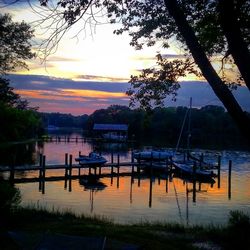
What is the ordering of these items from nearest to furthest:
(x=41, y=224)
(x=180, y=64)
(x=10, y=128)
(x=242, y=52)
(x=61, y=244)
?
(x=242, y=52) < (x=61, y=244) < (x=180, y=64) < (x=41, y=224) < (x=10, y=128)

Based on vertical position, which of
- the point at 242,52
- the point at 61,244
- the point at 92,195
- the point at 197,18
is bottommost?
the point at 92,195

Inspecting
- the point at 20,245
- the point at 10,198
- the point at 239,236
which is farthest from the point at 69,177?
the point at 20,245

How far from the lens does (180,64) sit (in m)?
9.25

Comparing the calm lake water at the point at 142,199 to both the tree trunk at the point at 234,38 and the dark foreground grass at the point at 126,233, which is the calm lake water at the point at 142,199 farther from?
the tree trunk at the point at 234,38

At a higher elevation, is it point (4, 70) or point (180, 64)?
point (4, 70)

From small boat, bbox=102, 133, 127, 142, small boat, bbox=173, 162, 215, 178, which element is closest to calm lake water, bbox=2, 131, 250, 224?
small boat, bbox=173, 162, 215, 178

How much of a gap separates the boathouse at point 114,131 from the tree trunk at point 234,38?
134 metres

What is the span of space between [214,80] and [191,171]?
4707 centimetres

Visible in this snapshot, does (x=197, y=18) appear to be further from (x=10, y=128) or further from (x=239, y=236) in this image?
(x=10, y=128)

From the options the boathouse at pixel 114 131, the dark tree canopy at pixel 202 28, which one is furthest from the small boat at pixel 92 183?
the boathouse at pixel 114 131

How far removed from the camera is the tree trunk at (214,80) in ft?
21.6

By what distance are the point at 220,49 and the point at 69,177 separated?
3461cm

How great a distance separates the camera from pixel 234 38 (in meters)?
6.54

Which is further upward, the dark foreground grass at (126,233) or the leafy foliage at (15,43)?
the leafy foliage at (15,43)
